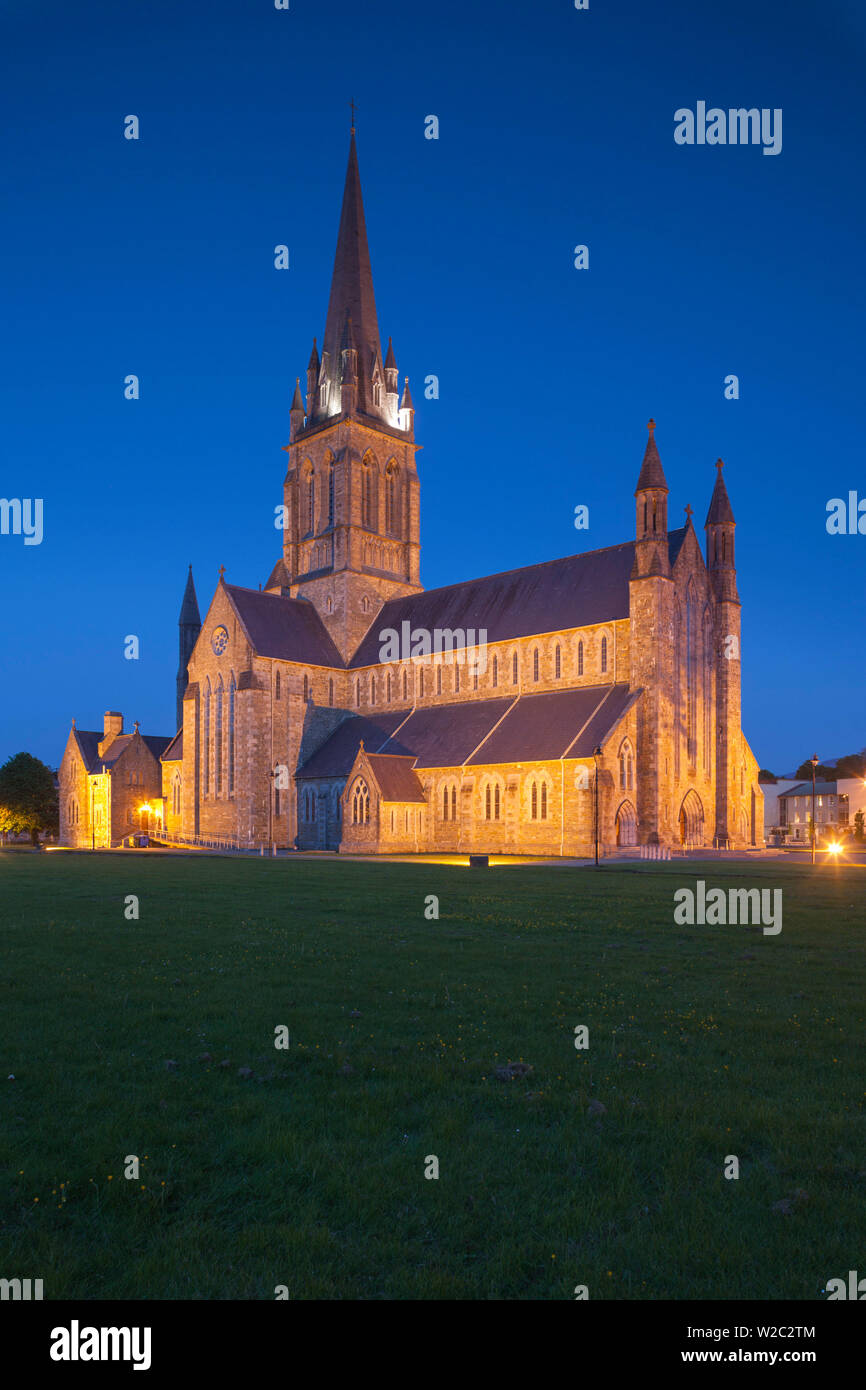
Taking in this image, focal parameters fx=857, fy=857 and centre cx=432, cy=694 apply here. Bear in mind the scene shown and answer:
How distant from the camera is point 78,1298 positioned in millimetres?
4469

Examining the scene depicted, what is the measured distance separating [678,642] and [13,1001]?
4728 cm

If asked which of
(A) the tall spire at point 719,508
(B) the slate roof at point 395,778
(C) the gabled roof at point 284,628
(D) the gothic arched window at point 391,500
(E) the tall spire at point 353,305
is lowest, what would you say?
(B) the slate roof at point 395,778

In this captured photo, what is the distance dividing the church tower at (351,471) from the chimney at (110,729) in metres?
22.1

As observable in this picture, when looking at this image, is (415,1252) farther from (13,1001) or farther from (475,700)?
(475,700)

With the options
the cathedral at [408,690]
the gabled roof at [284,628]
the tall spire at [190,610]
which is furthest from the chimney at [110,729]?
the gabled roof at [284,628]

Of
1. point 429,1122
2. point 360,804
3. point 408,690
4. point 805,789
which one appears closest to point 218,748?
point 408,690

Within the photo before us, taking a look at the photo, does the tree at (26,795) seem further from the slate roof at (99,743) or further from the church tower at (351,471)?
the church tower at (351,471)

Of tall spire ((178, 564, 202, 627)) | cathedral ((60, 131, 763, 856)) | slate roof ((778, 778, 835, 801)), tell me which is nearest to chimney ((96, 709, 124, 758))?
cathedral ((60, 131, 763, 856))

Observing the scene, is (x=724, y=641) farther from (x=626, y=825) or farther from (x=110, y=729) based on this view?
(x=110, y=729)

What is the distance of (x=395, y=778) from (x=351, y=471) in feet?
94.8

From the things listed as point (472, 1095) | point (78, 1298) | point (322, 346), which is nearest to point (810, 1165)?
point (472, 1095)

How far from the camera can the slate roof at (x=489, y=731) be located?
162 ft

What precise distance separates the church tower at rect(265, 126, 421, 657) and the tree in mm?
33963

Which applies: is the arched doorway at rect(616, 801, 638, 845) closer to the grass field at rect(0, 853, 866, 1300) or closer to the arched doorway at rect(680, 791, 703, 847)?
the arched doorway at rect(680, 791, 703, 847)
